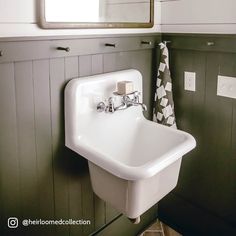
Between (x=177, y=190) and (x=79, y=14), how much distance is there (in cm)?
125

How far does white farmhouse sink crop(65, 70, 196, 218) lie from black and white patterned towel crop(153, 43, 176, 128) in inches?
5.7

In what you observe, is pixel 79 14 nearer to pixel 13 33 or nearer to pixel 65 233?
pixel 13 33

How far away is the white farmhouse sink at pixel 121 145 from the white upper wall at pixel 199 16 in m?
0.40

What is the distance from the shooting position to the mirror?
1.32 meters

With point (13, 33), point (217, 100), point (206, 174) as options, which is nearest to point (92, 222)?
point (206, 174)

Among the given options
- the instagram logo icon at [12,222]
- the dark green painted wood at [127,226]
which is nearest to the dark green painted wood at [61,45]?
the instagram logo icon at [12,222]

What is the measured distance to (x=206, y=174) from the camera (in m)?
1.82

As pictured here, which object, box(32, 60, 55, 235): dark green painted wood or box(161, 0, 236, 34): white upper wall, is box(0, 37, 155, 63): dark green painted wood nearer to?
box(32, 60, 55, 235): dark green painted wood

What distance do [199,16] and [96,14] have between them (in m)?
0.58

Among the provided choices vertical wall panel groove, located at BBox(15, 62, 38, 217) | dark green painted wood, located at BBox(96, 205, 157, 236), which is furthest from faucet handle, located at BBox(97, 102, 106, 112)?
dark green painted wood, located at BBox(96, 205, 157, 236)

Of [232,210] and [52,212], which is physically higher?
[52,212]

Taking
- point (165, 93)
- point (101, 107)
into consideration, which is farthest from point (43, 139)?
point (165, 93)

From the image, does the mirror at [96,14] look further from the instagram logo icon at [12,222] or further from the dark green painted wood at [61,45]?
the instagram logo icon at [12,222]

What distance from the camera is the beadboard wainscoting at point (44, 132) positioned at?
126cm
